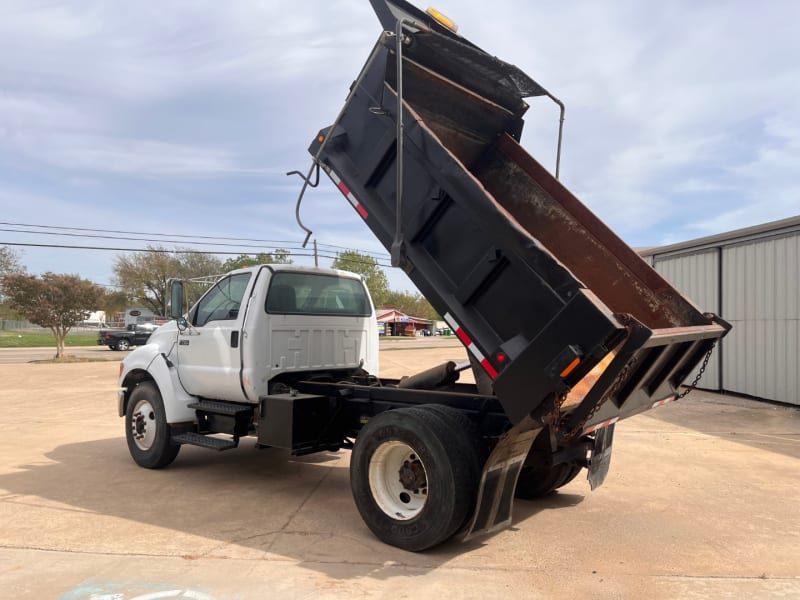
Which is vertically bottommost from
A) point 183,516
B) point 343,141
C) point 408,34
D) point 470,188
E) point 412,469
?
point 183,516

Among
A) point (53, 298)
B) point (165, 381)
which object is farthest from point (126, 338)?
point (165, 381)

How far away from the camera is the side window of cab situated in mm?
6734

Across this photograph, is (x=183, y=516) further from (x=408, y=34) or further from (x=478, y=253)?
(x=408, y=34)

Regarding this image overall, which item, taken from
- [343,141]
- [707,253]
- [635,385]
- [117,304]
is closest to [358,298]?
[343,141]

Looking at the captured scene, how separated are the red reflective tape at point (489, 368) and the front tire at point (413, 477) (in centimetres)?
56

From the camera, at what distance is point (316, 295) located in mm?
7008

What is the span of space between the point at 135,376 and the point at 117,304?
5850 centimetres

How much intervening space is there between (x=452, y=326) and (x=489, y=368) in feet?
1.53

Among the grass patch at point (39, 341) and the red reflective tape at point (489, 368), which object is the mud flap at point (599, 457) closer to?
the red reflective tape at point (489, 368)

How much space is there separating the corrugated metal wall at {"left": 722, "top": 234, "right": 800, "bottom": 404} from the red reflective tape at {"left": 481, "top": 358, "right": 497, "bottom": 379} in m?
10.8

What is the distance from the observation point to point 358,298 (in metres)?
7.47

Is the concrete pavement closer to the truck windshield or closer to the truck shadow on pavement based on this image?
the truck shadow on pavement

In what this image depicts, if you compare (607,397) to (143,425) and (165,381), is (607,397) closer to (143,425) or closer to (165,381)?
(165,381)

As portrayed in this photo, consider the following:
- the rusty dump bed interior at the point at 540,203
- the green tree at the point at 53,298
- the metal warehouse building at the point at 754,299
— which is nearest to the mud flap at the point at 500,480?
the rusty dump bed interior at the point at 540,203
